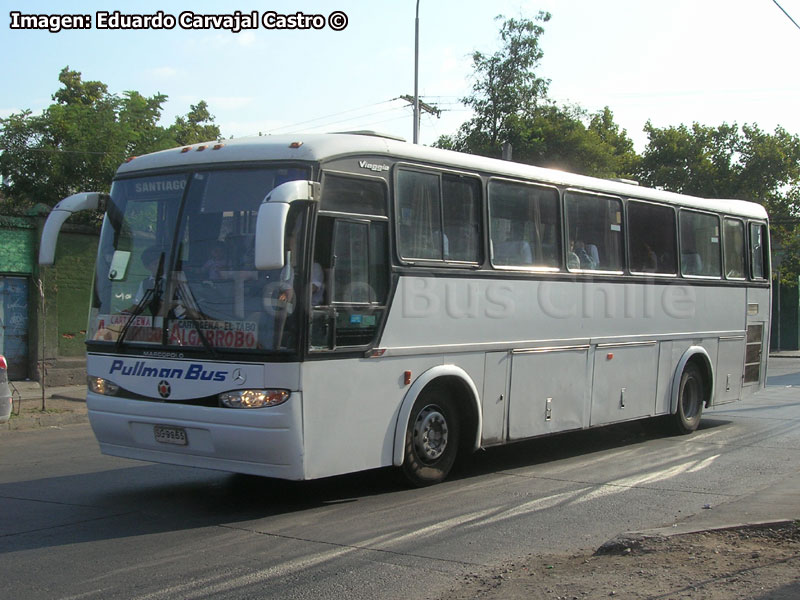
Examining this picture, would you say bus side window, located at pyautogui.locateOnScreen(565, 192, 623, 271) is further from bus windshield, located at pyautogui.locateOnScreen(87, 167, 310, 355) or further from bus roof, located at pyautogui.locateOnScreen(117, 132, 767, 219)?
bus windshield, located at pyautogui.locateOnScreen(87, 167, 310, 355)

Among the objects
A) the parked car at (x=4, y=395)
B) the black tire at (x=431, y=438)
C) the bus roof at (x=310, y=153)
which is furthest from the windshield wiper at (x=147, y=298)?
the parked car at (x=4, y=395)

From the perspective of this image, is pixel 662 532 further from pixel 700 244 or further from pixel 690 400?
pixel 700 244

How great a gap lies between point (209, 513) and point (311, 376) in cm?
146

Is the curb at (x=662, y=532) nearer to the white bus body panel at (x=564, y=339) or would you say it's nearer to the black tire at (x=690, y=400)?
the white bus body panel at (x=564, y=339)

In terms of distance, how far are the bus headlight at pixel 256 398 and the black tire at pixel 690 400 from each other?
24.3ft

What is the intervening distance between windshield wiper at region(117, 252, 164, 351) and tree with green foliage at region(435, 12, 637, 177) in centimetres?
2494

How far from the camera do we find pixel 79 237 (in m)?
18.1

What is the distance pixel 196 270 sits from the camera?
750 cm

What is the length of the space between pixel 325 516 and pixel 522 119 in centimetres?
2650

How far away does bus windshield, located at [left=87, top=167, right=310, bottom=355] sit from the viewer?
23.7 feet

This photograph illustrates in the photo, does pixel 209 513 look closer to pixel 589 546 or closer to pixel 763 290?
pixel 589 546

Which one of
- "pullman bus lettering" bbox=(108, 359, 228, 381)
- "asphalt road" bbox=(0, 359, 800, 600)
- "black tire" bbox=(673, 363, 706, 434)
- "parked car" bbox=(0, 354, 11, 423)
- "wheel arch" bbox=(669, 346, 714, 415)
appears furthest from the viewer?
"black tire" bbox=(673, 363, 706, 434)

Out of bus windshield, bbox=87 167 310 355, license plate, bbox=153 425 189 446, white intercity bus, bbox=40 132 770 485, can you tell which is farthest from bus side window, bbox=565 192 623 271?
license plate, bbox=153 425 189 446

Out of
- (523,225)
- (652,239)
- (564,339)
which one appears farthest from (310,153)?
(652,239)
